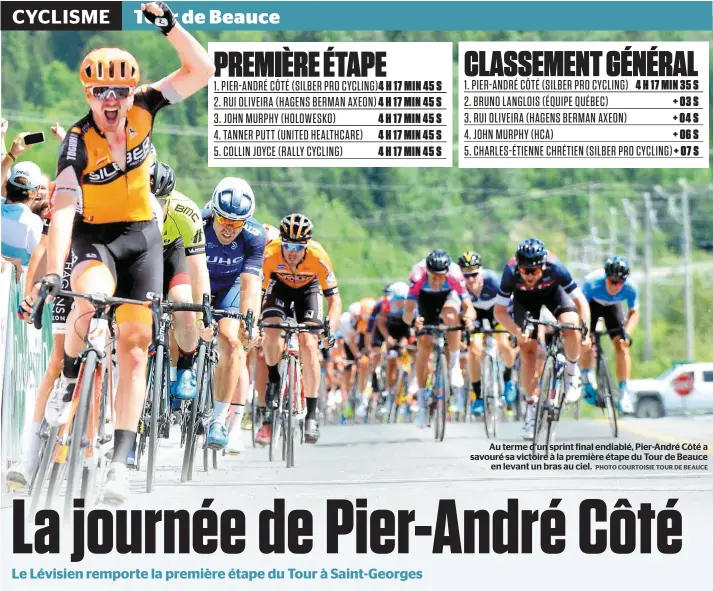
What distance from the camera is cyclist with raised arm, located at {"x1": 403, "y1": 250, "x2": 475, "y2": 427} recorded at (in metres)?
15.9

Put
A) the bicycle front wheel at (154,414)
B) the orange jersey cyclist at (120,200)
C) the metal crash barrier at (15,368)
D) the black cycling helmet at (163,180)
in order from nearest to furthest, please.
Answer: the orange jersey cyclist at (120,200) < the bicycle front wheel at (154,414) < the metal crash barrier at (15,368) < the black cycling helmet at (163,180)

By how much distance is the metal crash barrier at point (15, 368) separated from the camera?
937cm

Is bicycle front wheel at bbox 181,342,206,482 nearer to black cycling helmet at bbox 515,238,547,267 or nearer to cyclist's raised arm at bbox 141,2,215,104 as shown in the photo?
cyclist's raised arm at bbox 141,2,215,104

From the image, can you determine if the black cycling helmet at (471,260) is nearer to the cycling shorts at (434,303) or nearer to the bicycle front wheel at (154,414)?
the cycling shorts at (434,303)

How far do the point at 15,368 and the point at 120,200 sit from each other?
2046 millimetres

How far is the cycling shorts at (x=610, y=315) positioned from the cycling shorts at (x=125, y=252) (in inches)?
333

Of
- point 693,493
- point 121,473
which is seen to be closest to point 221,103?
point 121,473

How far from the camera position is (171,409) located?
1037cm

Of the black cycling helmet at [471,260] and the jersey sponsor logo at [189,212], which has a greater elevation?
the black cycling helmet at [471,260]

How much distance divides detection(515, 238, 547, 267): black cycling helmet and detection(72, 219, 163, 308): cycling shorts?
17.9 feet

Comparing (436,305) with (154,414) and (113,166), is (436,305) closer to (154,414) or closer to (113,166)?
(154,414)

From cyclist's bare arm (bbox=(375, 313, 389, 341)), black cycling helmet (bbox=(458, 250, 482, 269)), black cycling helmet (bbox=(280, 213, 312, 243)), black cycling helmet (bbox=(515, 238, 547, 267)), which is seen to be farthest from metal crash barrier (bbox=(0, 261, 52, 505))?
cyclist's bare arm (bbox=(375, 313, 389, 341))

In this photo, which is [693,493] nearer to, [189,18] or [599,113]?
[599,113]

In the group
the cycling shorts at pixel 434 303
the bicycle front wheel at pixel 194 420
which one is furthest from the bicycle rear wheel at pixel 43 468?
the cycling shorts at pixel 434 303
